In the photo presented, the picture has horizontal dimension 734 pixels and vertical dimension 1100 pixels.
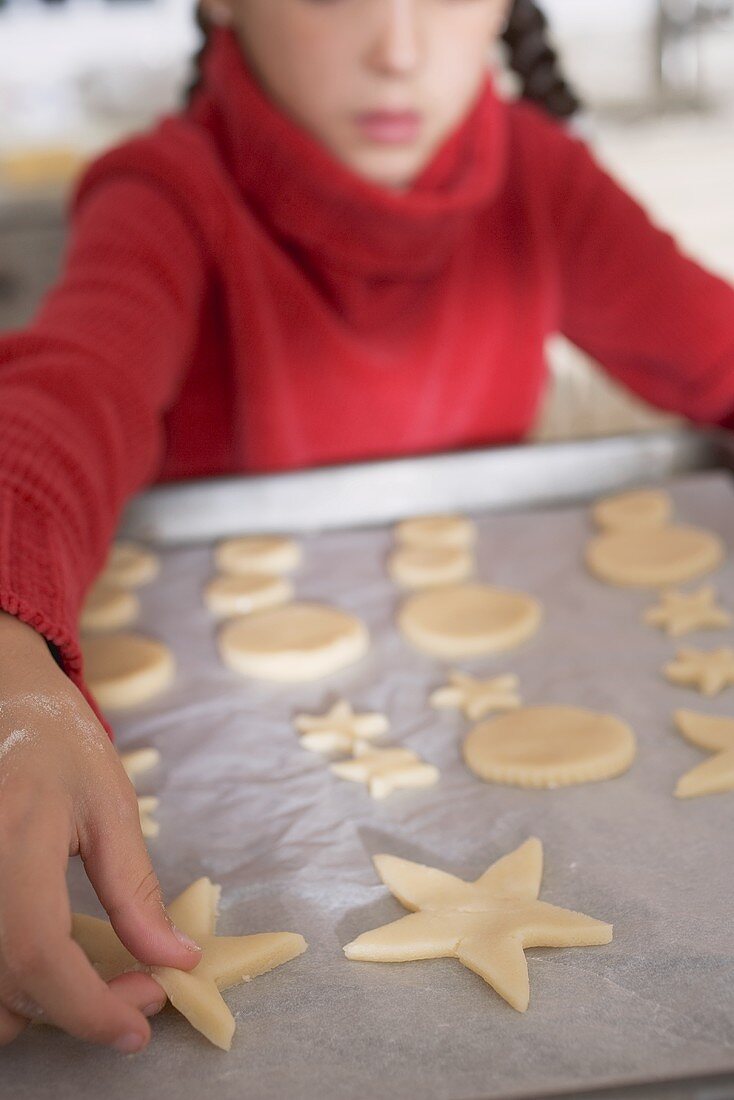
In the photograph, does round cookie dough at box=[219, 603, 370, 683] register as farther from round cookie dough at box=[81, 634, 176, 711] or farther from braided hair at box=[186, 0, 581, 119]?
braided hair at box=[186, 0, 581, 119]

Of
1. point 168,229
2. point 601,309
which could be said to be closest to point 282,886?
point 168,229

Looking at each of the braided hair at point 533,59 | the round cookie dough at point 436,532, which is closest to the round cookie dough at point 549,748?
→ the round cookie dough at point 436,532

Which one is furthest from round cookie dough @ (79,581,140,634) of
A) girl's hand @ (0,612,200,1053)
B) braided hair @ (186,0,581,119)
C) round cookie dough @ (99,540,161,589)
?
braided hair @ (186,0,581,119)

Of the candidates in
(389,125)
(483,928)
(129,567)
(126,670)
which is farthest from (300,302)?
(483,928)

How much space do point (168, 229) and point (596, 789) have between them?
0.52 metres

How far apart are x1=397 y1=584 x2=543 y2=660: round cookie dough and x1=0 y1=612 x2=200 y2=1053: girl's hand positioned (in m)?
0.29

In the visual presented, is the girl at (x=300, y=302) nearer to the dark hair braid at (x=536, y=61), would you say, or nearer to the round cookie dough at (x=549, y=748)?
the dark hair braid at (x=536, y=61)

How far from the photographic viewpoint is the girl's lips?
0.81 m

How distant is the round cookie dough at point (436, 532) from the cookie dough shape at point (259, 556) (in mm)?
Answer: 79

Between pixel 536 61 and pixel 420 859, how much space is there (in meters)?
0.79

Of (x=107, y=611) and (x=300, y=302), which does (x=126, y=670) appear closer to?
(x=107, y=611)

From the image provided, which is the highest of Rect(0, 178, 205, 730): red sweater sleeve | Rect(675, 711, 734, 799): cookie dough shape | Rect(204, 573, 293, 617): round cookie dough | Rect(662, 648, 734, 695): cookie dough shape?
Rect(0, 178, 205, 730): red sweater sleeve

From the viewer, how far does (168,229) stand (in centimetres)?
85

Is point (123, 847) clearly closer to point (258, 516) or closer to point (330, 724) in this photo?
point (330, 724)
